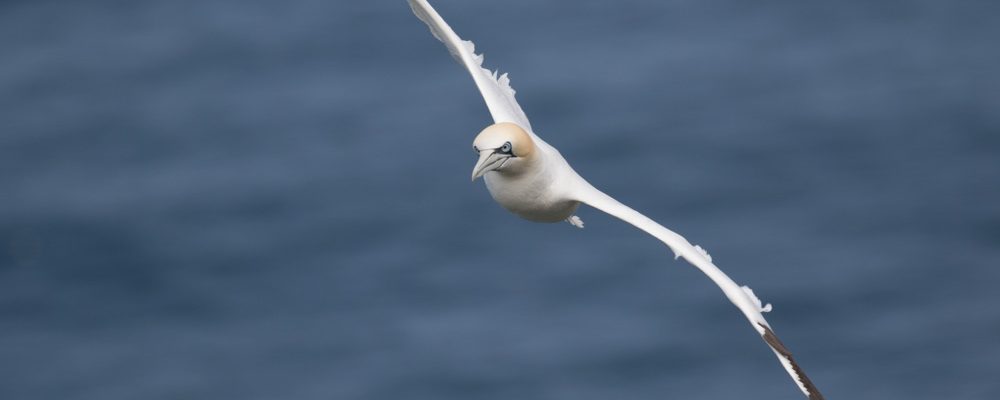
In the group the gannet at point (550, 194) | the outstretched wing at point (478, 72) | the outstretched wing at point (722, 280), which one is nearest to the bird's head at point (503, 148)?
the gannet at point (550, 194)

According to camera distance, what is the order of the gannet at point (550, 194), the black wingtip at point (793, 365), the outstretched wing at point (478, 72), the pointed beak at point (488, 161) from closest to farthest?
the black wingtip at point (793, 365)
the gannet at point (550, 194)
the pointed beak at point (488, 161)
the outstretched wing at point (478, 72)

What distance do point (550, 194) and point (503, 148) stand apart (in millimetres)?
901

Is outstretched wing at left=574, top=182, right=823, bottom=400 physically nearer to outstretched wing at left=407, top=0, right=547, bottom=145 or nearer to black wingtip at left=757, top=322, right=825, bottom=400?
black wingtip at left=757, top=322, right=825, bottom=400

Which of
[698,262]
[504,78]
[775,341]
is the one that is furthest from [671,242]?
[504,78]

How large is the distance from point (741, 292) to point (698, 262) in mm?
428

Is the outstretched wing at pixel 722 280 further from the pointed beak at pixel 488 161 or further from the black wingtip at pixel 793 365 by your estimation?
the pointed beak at pixel 488 161

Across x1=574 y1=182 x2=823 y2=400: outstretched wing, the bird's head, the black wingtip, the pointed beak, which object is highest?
the bird's head

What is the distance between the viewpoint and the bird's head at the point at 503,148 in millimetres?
14219

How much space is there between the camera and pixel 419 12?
16.9 meters

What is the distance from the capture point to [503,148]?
46.8 feet

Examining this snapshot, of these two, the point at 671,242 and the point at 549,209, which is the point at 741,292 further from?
the point at 549,209

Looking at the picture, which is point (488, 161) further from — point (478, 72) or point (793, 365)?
point (793, 365)

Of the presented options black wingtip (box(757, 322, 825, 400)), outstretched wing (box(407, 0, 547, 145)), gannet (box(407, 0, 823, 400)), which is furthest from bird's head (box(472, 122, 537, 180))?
black wingtip (box(757, 322, 825, 400))

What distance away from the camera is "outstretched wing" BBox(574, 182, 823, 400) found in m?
13.7
